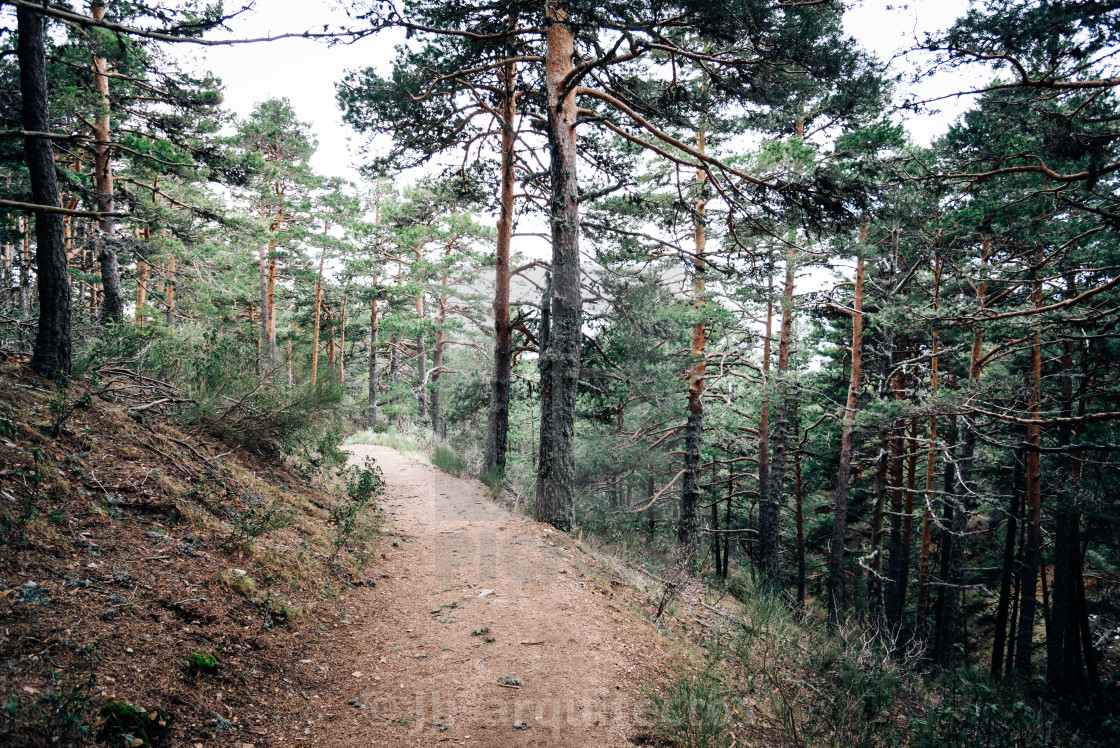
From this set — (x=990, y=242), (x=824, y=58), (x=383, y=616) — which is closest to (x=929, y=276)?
(x=990, y=242)

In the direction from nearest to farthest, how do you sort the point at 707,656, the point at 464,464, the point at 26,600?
1. the point at 26,600
2. the point at 707,656
3. the point at 464,464

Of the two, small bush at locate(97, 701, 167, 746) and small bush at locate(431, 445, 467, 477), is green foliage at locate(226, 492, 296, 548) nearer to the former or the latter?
small bush at locate(97, 701, 167, 746)

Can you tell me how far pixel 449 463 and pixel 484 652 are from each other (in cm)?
794

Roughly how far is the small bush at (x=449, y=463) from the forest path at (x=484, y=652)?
15.8 ft

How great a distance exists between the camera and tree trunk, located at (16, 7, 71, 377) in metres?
4.53

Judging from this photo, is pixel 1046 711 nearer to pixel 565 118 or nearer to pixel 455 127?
pixel 565 118

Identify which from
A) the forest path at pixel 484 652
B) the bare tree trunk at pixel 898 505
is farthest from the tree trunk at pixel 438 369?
the bare tree trunk at pixel 898 505

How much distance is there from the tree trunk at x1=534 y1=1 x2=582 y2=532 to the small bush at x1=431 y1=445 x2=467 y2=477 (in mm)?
4649

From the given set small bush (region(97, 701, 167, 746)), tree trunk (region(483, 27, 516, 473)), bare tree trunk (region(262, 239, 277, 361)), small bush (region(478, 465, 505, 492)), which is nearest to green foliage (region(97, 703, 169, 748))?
small bush (region(97, 701, 167, 746))

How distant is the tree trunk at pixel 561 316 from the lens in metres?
6.95

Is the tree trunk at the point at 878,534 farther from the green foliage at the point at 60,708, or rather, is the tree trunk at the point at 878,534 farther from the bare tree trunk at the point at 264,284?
the bare tree trunk at the point at 264,284

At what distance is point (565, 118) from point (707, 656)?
7.09 m

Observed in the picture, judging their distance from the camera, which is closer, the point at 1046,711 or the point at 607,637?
the point at 607,637

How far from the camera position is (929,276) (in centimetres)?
1221
